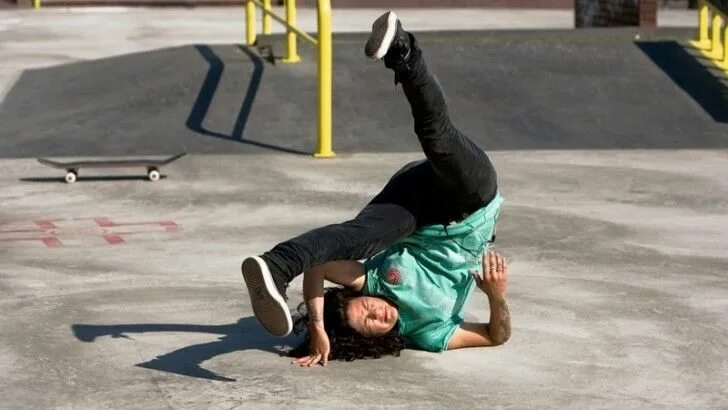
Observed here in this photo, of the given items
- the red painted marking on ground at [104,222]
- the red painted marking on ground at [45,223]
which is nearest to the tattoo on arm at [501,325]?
the red painted marking on ground at [104,222]

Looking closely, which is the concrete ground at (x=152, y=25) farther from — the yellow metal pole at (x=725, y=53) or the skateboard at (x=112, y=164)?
the yellow metal pole at (x=725, y=53)

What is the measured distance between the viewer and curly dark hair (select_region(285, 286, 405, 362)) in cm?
745

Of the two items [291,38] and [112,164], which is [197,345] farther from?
[291,38]

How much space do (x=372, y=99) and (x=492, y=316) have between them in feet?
28.3

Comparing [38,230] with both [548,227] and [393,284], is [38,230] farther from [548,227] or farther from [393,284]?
[393,284]

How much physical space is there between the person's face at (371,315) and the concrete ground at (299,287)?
7.9 inches

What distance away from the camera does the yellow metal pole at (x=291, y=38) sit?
16875 millimetres

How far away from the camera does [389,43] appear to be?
23.9 feet

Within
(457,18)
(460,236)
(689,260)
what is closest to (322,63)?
(689,260)

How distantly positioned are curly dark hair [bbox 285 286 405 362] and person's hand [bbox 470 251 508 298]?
1.71 feet

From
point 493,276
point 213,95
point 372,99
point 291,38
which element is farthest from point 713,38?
point 493,276

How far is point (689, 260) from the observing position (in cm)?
1027

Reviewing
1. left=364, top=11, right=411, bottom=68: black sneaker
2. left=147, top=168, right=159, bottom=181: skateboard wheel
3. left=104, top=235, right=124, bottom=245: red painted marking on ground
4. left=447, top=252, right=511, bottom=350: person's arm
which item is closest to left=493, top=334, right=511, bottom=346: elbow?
left=447, top=252, right=511, bottom=350: person's arm

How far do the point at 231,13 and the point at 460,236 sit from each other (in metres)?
21.0
